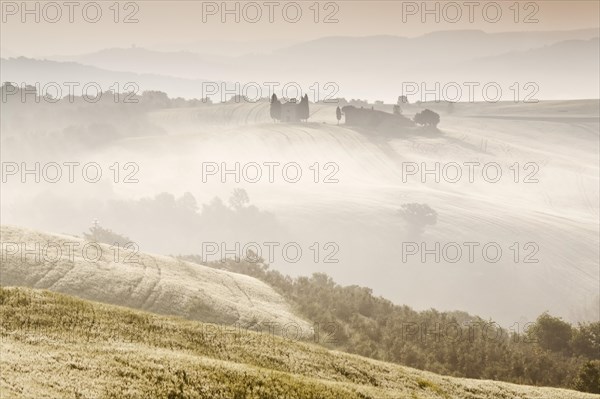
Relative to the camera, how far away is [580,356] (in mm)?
41031

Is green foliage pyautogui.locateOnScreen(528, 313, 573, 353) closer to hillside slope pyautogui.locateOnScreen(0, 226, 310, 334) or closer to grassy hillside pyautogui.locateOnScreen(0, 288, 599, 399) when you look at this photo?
grassy hillside pyautogui.locateOnScreen(0, 288, 599, 399)

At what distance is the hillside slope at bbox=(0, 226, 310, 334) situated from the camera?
35469 millimetres

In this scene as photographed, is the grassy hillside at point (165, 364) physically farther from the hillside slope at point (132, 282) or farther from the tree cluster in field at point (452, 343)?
the hillside slope at point (132, 282)

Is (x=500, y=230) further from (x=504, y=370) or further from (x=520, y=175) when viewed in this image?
(x=504, y=370)

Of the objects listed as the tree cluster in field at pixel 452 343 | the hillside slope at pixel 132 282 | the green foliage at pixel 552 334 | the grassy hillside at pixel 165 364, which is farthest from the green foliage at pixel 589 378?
the hillside slope at pixel 132 282

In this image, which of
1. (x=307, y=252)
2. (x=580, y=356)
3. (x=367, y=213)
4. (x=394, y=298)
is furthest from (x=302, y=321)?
(x=367, y=213)

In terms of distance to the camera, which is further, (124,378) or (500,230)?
(500,230)

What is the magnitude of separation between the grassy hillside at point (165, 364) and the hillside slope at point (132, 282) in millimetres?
13428

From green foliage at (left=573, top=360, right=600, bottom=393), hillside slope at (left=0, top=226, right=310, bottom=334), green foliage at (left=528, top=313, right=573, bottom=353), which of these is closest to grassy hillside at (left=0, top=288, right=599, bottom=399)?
green foliage at (left=573, top=360, right=600, bottom=393)

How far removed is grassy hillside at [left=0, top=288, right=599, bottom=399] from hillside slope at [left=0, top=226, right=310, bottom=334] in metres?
13.4

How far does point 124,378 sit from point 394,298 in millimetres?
103255

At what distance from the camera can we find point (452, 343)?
40281mm

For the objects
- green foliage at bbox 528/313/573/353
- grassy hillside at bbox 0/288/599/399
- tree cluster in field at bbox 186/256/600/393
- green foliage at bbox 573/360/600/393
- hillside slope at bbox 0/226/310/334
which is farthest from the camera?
green foliage at bbox 528/313/573/353

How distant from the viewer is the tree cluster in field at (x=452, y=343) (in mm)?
36094
